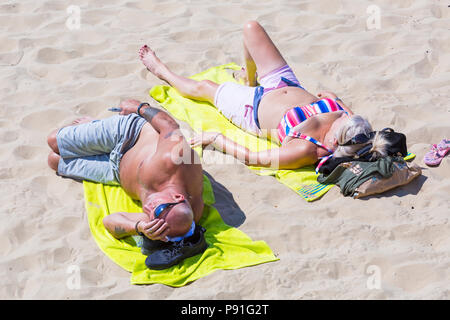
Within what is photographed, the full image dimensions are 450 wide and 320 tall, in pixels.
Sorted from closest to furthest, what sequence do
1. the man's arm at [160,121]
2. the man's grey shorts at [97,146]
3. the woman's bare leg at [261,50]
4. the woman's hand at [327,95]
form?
the man's arm at [160,121] < the man's grey shorts at [97,146] < the woman's hand at [327,95] < the woman's bare leg at [261,50]

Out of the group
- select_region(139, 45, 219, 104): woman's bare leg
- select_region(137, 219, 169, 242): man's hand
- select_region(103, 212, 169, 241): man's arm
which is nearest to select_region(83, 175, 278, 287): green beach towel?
select_region(103, 212, 169, 241): man's arm

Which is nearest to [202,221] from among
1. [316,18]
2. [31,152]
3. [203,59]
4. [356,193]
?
[356,193]

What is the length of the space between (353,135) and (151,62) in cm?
208

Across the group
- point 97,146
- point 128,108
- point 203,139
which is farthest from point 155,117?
point 203,139

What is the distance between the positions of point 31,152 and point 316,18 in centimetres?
319

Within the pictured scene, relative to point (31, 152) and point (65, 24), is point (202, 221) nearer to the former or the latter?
point (31, 152)

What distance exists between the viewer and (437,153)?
477cm

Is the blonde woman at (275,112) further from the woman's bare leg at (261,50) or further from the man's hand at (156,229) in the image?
the man's hand at (156,229)

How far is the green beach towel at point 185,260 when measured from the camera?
3.81 metres

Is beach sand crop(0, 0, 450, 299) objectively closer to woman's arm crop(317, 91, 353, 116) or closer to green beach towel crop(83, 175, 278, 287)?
green beach towel crop(83, 175, 278, 287)

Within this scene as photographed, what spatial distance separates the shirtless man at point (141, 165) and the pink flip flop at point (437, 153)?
68.8 inches

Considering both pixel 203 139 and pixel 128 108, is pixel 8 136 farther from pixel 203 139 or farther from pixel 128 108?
pixel 203 139

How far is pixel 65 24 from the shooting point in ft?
20.7

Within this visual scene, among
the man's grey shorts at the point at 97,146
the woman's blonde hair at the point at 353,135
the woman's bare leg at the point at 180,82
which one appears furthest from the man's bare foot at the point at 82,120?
the woman's blonde hair at the point at 353,135
